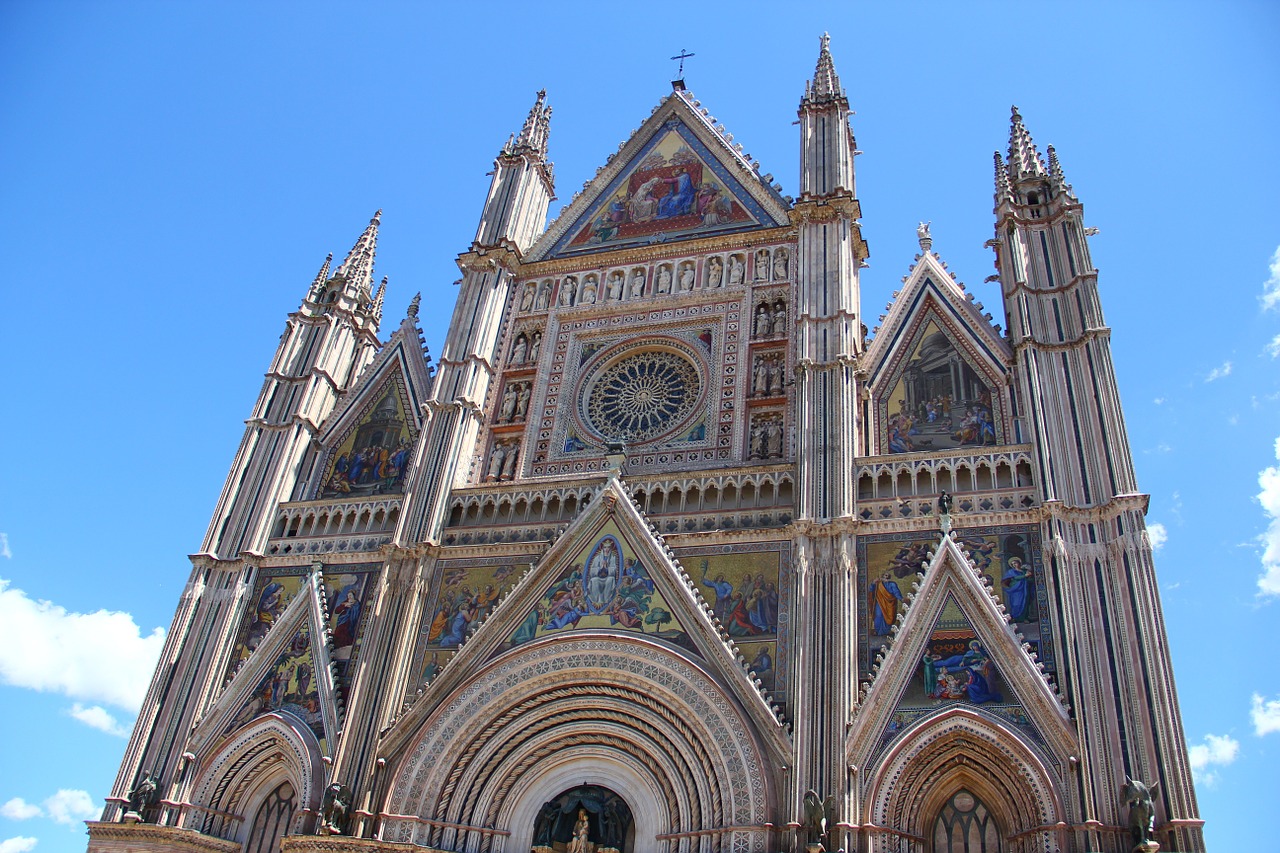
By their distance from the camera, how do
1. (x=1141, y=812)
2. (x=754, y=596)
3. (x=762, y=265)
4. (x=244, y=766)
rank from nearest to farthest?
(x=1141, y=812) < (x=754, y=596) < (x=244, y=766) < (x=762, y=265)

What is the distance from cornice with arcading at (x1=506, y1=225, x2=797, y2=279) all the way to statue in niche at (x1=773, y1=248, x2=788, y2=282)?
267 millimetres

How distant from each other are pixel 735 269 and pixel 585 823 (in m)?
11.6

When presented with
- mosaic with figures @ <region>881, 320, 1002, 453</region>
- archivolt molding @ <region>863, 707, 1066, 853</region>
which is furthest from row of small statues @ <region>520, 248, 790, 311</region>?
archivolt molding @ <region>863, 707, 1066, 853</region>

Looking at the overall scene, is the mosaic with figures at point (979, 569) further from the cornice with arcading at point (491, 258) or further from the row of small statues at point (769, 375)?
the cornice with arcading at point (491, 258)

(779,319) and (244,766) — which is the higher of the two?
(779,319)

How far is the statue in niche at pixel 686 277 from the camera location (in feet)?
72.3

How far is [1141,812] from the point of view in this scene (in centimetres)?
1277

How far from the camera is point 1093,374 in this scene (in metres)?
17.1

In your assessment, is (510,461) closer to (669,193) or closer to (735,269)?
(735,269)

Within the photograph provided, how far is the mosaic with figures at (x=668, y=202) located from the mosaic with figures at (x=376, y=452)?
5.27 metres

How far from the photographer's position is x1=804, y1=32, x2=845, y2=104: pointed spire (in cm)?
2320

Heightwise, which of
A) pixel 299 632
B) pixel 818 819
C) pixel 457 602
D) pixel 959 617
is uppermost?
pixel 457 602

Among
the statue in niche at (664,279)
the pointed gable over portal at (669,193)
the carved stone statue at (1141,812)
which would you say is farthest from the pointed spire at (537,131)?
the carved stone statue at (1141,812)

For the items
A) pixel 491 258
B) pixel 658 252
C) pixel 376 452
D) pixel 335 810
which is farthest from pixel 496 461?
pixel 335 810
